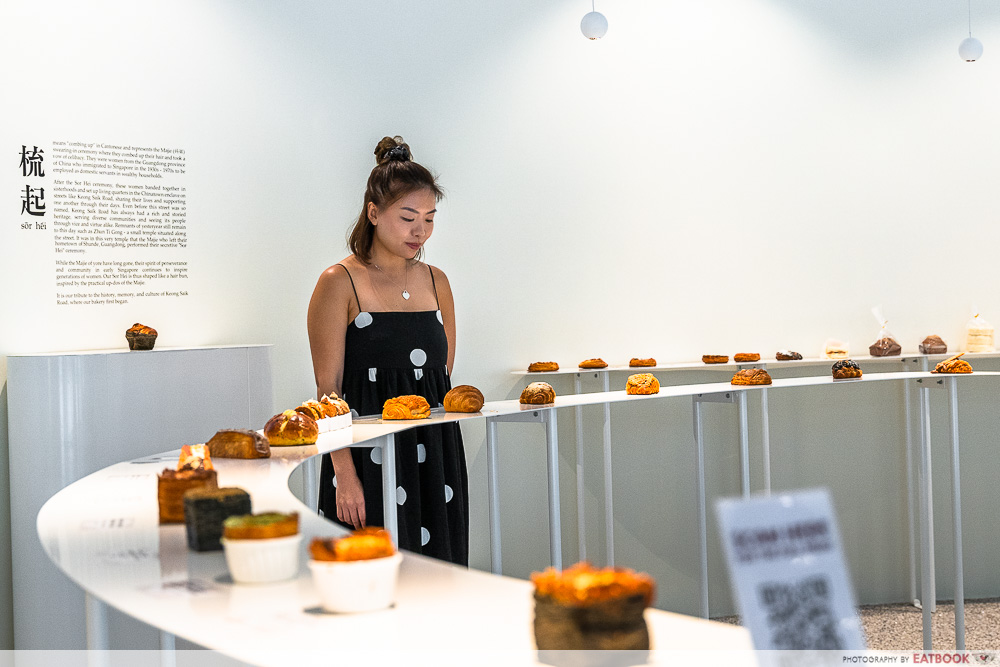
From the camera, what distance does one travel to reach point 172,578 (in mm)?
1360

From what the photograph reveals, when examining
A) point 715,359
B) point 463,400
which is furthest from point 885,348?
point 463,400

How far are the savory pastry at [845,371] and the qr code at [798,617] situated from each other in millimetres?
3796

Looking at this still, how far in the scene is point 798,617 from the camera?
0.95 m

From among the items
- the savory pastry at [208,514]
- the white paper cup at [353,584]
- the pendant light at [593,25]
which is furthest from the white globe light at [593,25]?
the white paper cup at [353,584]

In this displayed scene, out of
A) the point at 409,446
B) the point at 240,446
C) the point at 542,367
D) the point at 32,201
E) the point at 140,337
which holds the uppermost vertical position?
the point at 32,201

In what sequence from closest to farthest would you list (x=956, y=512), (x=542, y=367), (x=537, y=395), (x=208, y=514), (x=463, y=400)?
(x=208, y=514)
(x=463, y=400)
(x=537, y=395)
(x=956, y=512)
(x=542, y=367)

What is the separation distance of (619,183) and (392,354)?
2.68 metres

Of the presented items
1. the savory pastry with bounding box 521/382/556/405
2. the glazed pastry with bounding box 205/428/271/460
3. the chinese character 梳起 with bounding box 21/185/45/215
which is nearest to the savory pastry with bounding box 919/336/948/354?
the savory pastry with bounding box 521/382/556/405

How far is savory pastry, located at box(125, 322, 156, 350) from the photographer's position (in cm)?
415

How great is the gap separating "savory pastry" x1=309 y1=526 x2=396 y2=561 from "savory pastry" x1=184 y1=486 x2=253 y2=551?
35 centimetres

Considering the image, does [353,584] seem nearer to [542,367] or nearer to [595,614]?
[595,614]

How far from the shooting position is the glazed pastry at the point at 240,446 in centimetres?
251

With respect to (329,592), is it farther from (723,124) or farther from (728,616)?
(723,124)

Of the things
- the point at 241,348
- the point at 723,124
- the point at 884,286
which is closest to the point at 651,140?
the point at 723,124
